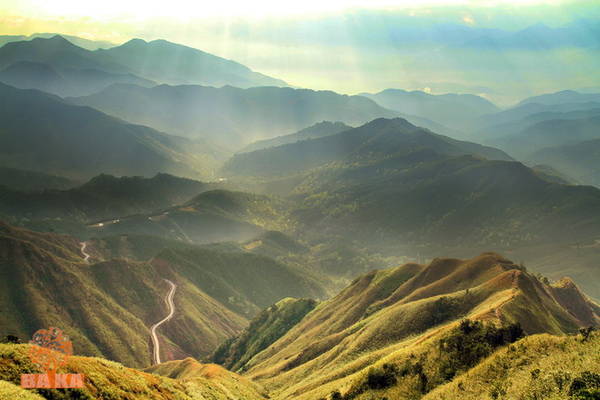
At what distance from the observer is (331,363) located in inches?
3804

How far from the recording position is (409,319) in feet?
302

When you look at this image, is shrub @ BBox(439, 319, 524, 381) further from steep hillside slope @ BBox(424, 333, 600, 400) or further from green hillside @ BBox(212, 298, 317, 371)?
green hillside @ BBox(212, 298, 317, 371)

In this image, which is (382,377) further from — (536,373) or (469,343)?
(536,373)

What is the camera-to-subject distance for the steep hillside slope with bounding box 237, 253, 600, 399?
71500 mm

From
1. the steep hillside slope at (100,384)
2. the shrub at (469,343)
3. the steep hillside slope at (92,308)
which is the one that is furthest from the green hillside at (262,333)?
A: the shrub at (469,343)

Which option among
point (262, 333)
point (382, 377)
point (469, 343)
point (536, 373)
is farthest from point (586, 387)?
point (262, 333)

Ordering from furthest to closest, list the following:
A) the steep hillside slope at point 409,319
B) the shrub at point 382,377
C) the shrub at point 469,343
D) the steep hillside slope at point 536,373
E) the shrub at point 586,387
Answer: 1. the steep hillside slope at point 409,319
2. the shrub at point 382,377
3. the shrub at point 469,343
4. the steep hillside slope at point 536,373
5. the shrub at point 586,387

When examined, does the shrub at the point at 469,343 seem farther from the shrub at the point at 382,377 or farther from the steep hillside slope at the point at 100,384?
the steep hillside slope at the point at 100,384

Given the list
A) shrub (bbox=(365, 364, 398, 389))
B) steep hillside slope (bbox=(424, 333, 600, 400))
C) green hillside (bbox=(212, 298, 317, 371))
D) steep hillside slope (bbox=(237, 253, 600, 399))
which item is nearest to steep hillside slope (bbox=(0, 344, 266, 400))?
steep hillside slope (bbox=(237, 253, 600, 399))

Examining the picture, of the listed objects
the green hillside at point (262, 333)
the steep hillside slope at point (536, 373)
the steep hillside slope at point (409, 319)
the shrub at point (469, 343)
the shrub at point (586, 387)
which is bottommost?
the green hillside at point (262, 333)

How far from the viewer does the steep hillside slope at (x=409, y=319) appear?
71.5m

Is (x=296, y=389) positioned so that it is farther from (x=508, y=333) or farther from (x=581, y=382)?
(x=581, y=382)

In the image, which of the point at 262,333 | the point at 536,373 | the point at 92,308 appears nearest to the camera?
the point at 536,373

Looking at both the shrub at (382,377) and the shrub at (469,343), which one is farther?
the shrub at (382,377)
